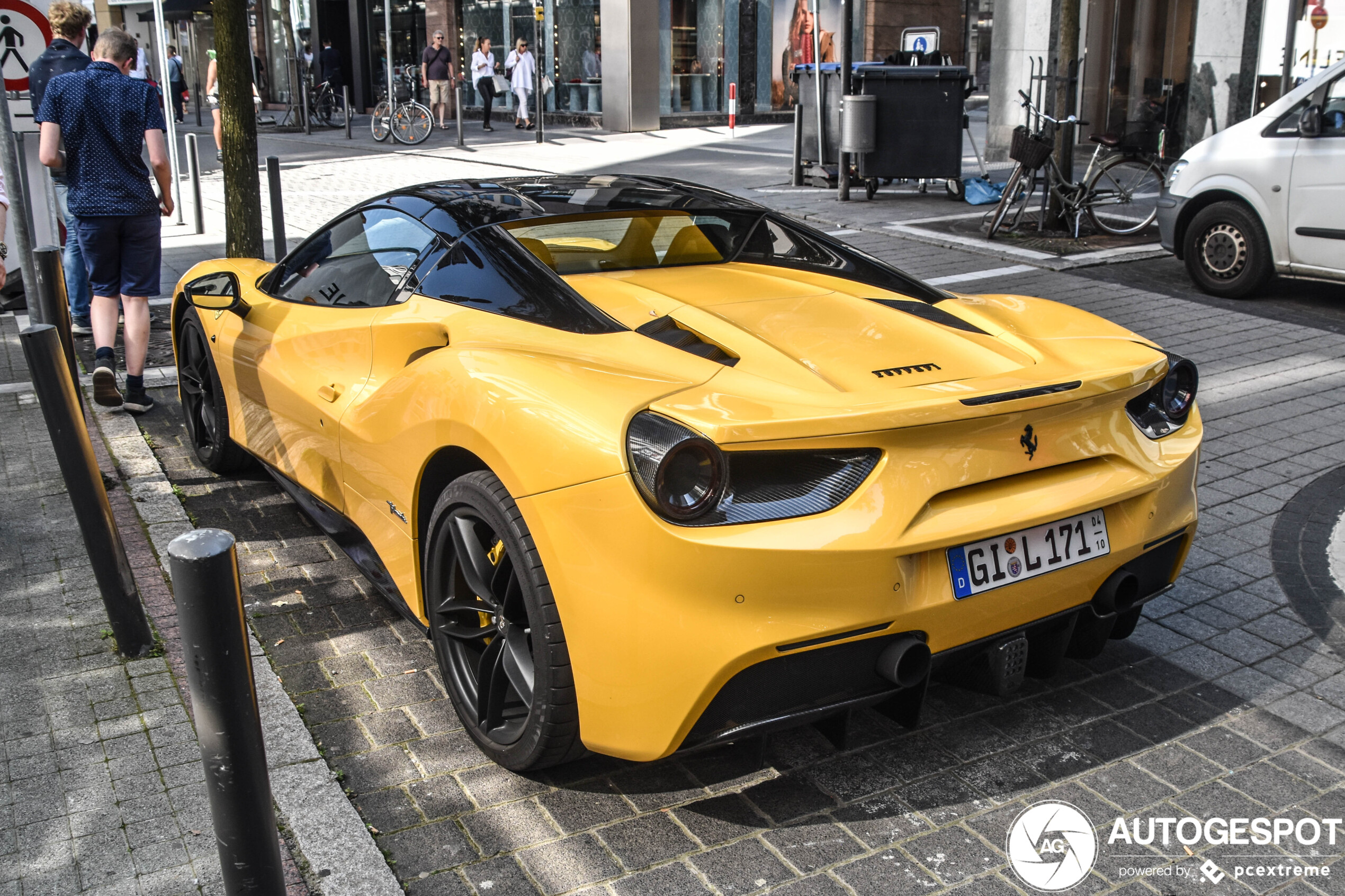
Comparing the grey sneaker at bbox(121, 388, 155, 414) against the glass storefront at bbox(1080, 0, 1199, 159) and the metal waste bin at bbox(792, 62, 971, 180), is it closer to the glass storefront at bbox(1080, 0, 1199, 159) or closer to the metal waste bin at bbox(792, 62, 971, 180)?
the metal waste bin at bbox(792, 62, 971, 180)

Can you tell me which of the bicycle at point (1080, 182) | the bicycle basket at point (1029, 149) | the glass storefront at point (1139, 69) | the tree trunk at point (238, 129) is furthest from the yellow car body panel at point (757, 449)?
the glass storefront at point (1139, 69)

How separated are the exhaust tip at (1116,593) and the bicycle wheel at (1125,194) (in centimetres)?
883

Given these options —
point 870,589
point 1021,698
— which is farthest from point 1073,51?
point 870,589

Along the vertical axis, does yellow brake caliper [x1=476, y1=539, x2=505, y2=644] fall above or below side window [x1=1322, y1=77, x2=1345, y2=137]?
below

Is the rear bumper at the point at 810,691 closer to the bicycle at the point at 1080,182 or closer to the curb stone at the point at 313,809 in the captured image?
the curb stone at the point at 313,809

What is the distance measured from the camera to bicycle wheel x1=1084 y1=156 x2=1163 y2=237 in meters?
11.2

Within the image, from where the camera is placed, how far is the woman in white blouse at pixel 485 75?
27797 millimetres

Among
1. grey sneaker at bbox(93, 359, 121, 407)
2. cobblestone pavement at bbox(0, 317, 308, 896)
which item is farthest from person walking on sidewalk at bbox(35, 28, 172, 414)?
cobblestone pavement at bbox(0, 317, 308, 896)

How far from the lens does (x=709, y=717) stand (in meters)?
2.64

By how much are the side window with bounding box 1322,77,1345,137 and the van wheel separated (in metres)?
0.76

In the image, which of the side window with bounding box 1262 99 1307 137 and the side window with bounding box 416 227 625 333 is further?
the side window with bounding box 1262 99 1307 137

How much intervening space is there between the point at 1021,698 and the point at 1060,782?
1.49 feet

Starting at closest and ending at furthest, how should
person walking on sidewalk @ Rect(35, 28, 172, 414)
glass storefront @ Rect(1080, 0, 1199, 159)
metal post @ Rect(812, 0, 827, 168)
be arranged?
person walking on sidewalk @ Rect(35, 28, 172, 414), metal post @ Rect(812, 0, 827, 168), glass storefront @ Rect(1080, 0, 1199, 159)

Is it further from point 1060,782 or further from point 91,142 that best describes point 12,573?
point 1060,782
